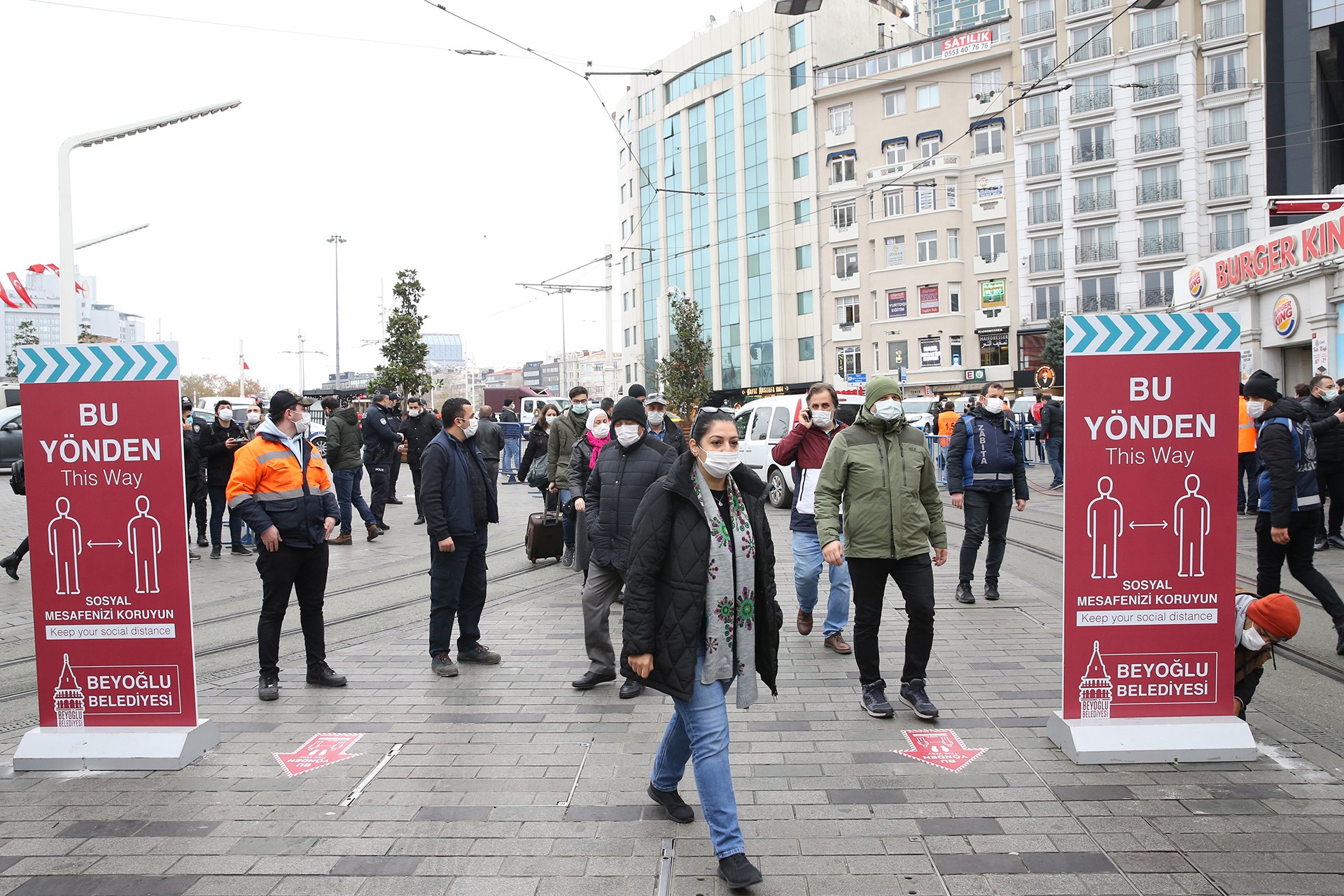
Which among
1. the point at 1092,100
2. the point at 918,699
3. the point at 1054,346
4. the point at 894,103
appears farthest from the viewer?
the point at 894,103

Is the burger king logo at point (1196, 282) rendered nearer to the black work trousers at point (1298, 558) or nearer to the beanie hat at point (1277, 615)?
the black work trousers at point (1298, 558)

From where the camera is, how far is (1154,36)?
1809 inches

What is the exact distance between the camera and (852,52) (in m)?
57.7

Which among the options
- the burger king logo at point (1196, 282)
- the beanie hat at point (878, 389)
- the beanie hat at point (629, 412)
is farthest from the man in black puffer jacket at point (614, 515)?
the burger king logo at point (1196, 282)

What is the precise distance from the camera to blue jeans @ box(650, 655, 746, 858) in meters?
3.53

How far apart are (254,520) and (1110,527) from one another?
5000 mm

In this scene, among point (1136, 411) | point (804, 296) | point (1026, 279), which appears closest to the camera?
point (1136, 411)

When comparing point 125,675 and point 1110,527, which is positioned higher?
point 1110,527

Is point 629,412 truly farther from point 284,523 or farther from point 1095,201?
point 1095,201

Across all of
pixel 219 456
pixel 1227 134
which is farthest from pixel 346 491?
pixel 1227 134

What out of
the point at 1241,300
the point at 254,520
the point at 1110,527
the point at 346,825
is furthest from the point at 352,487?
the point at 1241,300

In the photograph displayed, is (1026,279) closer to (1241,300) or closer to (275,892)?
(1241,300)

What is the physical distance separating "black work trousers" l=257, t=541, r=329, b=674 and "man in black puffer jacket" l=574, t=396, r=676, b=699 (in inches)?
70.2

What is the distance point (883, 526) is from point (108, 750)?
4369 millimetres
